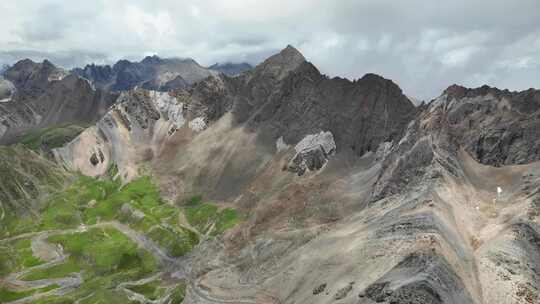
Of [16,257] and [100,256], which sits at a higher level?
[16,257]

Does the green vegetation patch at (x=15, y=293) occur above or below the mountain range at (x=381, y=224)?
below

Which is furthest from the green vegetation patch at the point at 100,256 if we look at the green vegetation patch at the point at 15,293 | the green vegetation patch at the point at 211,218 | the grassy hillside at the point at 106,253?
the green vegetation patch at the point at 211,218

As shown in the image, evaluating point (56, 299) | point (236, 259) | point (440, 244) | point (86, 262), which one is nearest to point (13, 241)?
point (86, 262)

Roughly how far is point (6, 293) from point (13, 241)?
44875mm

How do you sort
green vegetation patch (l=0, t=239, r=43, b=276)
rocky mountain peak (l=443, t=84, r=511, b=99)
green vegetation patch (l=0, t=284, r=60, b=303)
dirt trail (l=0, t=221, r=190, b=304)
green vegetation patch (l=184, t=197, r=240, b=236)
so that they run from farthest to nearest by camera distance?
green vegetation patch (l=184, t=197, r=240, b=236)
rocky mountain peak (l=443, t=84, r=511, b=99)
green vegetation patch (l=0, t=239, r=43, b=276)
dirt trail (l=0, t=221, r=190, b=304)
green vegetation patch (l=0, t=284, r=60, b=303)

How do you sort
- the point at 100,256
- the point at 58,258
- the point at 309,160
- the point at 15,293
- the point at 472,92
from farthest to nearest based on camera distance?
the point at 309,160 → the point at 472,92 → the point at 58,258 → the point at 100,256 → the point at 15,293

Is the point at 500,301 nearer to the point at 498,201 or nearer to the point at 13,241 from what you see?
the point at 498,201

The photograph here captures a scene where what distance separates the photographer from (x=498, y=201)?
116m

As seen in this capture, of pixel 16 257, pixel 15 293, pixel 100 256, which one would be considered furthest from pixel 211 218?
pixel 15 293

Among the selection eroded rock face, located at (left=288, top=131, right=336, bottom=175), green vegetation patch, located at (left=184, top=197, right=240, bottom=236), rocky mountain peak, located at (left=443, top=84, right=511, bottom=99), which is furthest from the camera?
eroded rock face, located at (left=288, top=131, right=336, bottom=175)

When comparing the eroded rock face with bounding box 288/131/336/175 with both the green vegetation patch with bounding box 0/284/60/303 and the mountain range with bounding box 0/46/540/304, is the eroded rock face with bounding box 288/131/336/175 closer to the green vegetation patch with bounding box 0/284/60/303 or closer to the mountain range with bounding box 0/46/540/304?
the mountain range with bounding box 0/46/540/304

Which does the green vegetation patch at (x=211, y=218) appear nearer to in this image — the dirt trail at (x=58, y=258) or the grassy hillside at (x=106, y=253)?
the grassy hillside at (x=106, y=253)

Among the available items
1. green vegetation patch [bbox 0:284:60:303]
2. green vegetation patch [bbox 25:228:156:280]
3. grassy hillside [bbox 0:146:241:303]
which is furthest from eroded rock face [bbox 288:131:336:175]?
green vegetation patch [bbox 0:284:60:303]

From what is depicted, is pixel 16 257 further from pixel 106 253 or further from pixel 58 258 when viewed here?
pixel 106 253
